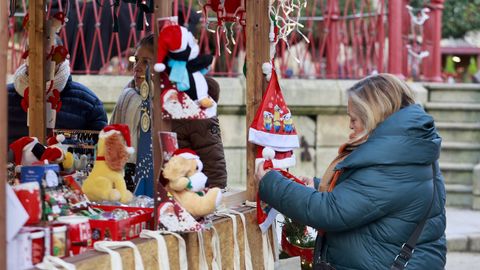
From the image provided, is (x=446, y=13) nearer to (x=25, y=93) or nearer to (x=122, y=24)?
(x=122, y=24)

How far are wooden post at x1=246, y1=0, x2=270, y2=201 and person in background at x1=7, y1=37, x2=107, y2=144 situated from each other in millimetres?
1162

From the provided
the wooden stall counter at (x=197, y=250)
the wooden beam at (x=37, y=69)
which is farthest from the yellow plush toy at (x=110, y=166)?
the wooden beam at (x=37, y=69)

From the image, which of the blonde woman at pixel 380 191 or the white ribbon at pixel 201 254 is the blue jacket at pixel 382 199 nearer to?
the blonde woman at pixel 380 191

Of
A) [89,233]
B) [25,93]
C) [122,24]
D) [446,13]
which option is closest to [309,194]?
A: [89,233]

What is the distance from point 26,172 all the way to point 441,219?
1571 mm

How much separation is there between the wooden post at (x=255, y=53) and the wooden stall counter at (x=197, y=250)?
0.97ft

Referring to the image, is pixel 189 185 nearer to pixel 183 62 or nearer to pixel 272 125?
pixel 183 62

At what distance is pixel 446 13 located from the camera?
22.3 metres

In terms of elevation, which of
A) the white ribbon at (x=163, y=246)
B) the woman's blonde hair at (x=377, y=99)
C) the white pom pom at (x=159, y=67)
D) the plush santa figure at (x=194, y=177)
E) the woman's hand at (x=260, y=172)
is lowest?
the white ribbon at (x=163, y=246)

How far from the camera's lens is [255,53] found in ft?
11.1

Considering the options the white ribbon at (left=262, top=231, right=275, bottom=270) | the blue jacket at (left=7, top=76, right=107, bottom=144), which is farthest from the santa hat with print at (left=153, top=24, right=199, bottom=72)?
the blue jacket at (left=7, top=76, right=107, bottom=144)

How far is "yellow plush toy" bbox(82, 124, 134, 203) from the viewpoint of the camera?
2861mm

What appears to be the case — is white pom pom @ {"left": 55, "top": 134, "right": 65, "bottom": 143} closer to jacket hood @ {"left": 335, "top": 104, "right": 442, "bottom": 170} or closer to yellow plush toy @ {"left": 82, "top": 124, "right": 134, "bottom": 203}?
yellow plush toy @ {"left": 82, "top": 124, "right": 134, "bottom": 203}

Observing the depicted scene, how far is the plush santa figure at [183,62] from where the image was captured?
8.55 ft
